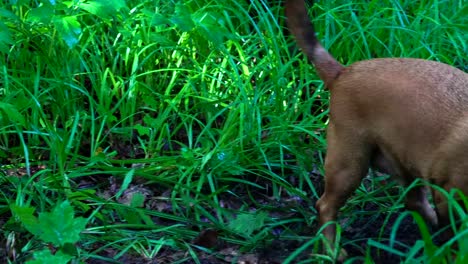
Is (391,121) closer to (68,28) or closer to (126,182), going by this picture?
(126,182)

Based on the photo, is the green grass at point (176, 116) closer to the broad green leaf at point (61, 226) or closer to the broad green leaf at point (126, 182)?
the broad green leaf at point (126, 182)

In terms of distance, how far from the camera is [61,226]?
3385mm

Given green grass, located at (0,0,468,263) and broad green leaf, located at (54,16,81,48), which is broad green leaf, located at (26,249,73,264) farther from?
broad green leaf, located at (54,16,81,48)

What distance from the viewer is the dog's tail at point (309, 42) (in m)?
3.88

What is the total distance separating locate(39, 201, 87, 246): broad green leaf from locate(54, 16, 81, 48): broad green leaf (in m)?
1.26

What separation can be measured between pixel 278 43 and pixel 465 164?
1.99 meters

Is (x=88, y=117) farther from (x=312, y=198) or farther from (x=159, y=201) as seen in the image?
(x=312, y=198)

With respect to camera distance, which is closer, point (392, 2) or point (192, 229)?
point (192, 229)

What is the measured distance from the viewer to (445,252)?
122 inches

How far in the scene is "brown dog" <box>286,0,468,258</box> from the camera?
11.4 feet

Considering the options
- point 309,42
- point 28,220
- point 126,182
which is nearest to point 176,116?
point 126,182

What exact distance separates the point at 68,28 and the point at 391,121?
176 cm

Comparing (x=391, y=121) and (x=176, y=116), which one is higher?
(x=391, y=121)

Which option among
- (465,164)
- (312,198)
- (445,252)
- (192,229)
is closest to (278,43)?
(312,198)
